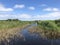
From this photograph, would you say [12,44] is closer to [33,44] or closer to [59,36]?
[33,44]

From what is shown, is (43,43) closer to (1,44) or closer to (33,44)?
(33,44)

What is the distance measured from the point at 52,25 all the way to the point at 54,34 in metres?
4.88

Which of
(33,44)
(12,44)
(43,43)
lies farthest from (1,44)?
(43,43)

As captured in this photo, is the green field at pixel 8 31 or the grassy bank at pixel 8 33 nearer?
the grassy bank at pixel 8 33

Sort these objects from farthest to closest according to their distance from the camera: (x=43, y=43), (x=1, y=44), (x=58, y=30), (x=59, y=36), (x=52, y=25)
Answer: (x=52, y=25)
(x=58, y=30)
(x=59, y=36)
(x=43, y=43)
(x=1, y=44)

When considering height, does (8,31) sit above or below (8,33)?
above

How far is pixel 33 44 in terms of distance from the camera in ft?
83.9

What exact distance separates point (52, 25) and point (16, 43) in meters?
15.5

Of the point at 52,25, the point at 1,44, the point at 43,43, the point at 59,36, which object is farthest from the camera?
the point at 52,25

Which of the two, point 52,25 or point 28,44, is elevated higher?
point 52,25

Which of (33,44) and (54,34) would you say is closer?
(33,44)

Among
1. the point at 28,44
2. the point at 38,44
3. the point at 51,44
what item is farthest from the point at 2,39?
the point at 51,44

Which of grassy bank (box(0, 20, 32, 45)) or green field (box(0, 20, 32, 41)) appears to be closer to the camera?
grassy bank (box(0, 20, 32, 45))

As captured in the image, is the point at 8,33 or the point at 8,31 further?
the point at 8,31
